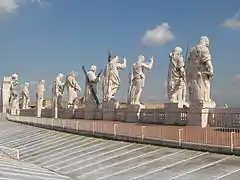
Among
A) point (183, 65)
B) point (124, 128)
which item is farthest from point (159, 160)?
point (183, 65)

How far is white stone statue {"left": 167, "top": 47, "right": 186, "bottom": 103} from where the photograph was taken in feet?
83.1

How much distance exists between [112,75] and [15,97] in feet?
96.0

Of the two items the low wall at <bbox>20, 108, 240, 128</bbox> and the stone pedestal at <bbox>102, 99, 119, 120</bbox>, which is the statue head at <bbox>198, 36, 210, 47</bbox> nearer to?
the low wall at <bbox>20, 108, 240, 128</bbox>

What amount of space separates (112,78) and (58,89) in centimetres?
1167

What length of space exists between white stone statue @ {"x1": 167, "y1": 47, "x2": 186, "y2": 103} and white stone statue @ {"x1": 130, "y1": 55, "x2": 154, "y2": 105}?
388 cm

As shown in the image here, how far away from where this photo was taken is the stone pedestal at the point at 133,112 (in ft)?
92.3

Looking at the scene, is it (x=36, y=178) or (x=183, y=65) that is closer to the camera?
(x=36, y=178)

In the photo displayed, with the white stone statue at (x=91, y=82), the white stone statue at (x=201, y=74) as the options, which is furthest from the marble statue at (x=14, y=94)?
the white stone statue at (x=201, y=74)

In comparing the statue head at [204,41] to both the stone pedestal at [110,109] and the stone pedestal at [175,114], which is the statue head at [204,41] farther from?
the stone pedestal at [110,109]

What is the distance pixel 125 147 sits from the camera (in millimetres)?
17266

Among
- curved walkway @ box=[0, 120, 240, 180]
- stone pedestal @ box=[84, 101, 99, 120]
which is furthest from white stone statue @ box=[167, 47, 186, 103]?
stone pedestal @ box=[84, 101, 99, 120]

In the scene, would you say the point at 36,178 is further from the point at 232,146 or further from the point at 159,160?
the point at 232,146

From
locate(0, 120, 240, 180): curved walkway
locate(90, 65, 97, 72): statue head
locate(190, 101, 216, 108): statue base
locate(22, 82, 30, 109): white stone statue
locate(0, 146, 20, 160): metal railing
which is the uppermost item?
locate(90, 65, 97, 72): statue head

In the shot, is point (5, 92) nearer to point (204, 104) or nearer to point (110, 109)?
point (110, 109)
